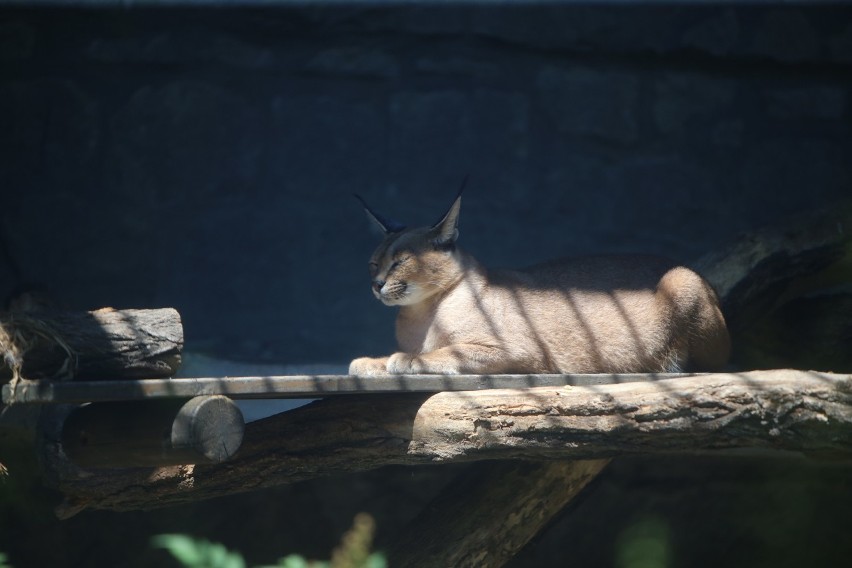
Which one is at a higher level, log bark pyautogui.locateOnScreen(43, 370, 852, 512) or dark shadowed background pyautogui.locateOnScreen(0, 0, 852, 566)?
dark shadowed background pyautogui.locateOnScreen(0, 0, 852, 566)

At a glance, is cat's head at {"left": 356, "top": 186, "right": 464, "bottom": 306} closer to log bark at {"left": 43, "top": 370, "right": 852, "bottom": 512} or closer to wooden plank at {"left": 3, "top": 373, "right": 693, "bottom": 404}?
log bark at {"left": 43, "top": 370, "right": 852, "bottom": 512}

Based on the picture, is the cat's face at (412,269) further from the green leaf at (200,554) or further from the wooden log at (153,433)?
the green leaf at (200,554)

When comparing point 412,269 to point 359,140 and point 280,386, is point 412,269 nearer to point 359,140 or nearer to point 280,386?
point 280,386

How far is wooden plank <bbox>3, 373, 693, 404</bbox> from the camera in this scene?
3555 millimetres

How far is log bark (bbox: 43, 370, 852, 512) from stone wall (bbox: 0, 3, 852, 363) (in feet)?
7.37

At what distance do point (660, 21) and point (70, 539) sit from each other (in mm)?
4590

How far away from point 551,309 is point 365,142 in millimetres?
2015

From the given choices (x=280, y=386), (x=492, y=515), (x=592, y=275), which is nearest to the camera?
(x=280, y=386)

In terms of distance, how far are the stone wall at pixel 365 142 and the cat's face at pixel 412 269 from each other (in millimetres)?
1406

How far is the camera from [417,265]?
5.27 m

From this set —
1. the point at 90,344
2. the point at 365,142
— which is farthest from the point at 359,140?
the point at 90,344

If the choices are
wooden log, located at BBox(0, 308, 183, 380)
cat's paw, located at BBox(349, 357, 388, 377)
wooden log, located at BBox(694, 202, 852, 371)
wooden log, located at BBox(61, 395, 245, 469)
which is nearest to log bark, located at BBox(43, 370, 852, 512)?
wooden log, located at BBox(61, 395, 245, 469)

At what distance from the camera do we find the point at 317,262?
6781mm

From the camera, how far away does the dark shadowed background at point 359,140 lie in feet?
21.7
